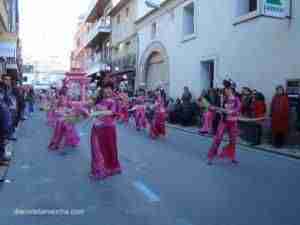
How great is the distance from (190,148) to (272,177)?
442 cm

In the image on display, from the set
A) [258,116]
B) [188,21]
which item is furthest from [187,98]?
[258,116]

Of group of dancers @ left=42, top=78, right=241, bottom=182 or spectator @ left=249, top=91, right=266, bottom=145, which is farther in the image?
spectator @ left=249, top=91, right=266, bottom=145

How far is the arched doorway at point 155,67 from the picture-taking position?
93.1ft

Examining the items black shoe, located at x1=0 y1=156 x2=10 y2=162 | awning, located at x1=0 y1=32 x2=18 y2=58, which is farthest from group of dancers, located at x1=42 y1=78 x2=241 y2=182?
awning, located at x1=0 y1=32 x2=18 y2=58

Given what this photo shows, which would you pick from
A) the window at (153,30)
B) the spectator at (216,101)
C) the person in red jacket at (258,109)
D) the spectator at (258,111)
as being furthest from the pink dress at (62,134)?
the window at (153,30)

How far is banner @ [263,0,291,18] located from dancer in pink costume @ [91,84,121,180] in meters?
7.61

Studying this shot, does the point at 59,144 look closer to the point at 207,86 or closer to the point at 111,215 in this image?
the point at 111,215

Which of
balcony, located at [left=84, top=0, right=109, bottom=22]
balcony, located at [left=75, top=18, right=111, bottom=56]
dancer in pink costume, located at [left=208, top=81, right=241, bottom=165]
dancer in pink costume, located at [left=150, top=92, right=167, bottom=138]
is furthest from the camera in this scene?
balcony, located at [left=84, top=0, right=109, bottom=22]

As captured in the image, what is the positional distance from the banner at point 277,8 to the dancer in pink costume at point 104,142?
7611mm

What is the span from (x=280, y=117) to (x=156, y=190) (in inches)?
292

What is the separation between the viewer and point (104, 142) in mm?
8734

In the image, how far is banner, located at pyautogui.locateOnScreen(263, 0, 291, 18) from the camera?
48.1 feet

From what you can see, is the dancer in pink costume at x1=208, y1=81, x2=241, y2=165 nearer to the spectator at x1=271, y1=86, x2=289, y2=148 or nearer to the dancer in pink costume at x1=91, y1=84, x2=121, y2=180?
the dancer in pink costume at x1=91, y1=84, x2=121, y2=180

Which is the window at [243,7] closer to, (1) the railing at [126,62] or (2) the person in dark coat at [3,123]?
(2) the person in dark coat at [3,123]
